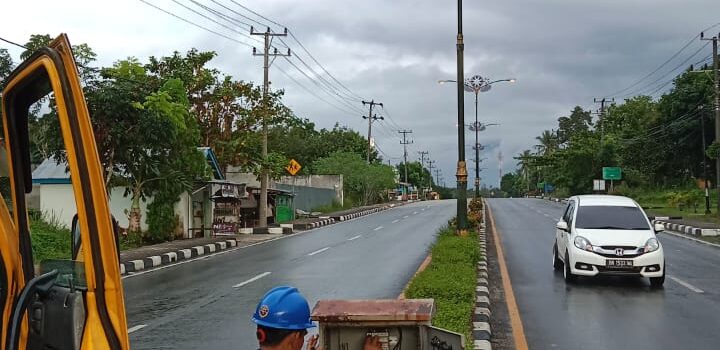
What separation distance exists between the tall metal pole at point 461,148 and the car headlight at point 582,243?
6.27 m

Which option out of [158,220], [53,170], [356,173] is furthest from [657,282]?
[356,173]

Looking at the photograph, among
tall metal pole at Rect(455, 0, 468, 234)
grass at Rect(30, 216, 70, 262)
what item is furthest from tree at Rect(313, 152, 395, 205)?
grass at Rect(30, 216, 70, 262)

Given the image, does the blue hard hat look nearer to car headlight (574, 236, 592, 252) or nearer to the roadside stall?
car headlight (574, 236, 592, 252)

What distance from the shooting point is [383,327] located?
4.22 metres

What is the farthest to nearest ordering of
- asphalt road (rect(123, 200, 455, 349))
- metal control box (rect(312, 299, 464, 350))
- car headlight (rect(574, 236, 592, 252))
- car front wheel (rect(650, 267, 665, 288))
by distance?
car front wheel (rect(650, 267, 665, 288))
car headlight (rect(574, 236, 592, 252))
asphalt road (rect(123, 200, 455, 349))
metal control box (rect(312, 299, 464, 350))

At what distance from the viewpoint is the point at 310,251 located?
67.4 feet

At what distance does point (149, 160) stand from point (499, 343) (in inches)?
620

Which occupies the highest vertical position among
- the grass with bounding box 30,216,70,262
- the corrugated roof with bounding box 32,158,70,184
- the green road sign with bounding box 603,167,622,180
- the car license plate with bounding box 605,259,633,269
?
the green road sign with bounding box 603,167,622,180

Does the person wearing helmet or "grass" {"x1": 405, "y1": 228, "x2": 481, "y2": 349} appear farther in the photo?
"grass" {"x1": 405, "y1": 228, "x2": 481, "y2": 349}

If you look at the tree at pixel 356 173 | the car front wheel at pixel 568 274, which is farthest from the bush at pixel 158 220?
the tree at pixel 356 173

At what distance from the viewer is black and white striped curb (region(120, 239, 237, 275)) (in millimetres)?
16492

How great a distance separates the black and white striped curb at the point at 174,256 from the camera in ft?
54.1

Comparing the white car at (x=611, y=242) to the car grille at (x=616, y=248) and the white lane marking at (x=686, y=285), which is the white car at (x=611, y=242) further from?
the white lane marking at (x=686, y=285)

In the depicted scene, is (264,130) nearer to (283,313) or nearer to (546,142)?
(283,313)
